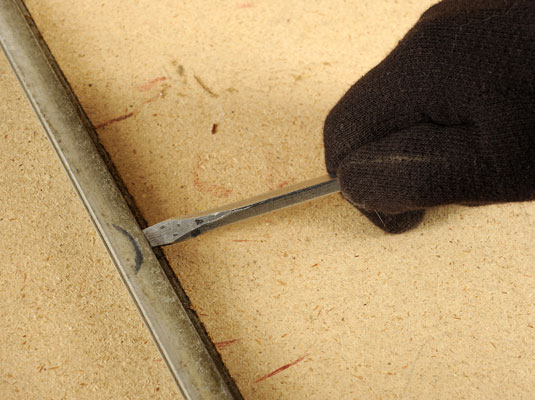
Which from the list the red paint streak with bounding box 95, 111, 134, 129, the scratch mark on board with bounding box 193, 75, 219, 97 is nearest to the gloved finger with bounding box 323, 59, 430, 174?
the scratch mark on board with bounding box 193, 75, 219, 97

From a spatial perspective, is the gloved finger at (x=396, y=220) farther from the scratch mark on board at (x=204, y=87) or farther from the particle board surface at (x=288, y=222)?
the scratch mark on board at (x=204, y=87)

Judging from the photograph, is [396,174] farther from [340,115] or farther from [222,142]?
[222,142]

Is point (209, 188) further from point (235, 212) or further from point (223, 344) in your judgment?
point (223, 344)

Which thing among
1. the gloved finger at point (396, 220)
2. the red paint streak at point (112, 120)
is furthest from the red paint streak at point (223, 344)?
the red paint streak at point (112, 120)

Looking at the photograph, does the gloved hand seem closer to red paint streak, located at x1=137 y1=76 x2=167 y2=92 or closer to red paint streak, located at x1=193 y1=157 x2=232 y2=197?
red paint streak, located at x1=193 y1=157 x2=232 y2=197

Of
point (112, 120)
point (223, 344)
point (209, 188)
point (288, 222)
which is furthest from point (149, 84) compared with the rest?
point (223, 344)
